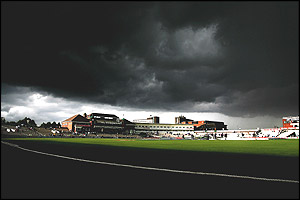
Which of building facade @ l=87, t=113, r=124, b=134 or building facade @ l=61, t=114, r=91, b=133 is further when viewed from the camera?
building facade @ l=87, t=113, r=124, b=134

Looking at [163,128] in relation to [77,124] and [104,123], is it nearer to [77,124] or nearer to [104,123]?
[104,123]

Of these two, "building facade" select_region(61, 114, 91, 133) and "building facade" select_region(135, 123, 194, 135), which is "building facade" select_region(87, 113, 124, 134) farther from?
"building facade" select_region(135, 123, 194, 135)

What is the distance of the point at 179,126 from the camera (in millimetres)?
145125

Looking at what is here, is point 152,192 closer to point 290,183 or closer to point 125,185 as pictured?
point 125,185

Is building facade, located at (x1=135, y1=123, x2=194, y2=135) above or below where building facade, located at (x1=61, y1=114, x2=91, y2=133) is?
below

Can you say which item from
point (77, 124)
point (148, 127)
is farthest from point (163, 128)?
point (77, 124)

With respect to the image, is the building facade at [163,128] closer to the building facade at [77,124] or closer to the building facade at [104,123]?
the building facade at [104,123]

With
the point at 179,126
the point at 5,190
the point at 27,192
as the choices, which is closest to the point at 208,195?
the point at 27,192

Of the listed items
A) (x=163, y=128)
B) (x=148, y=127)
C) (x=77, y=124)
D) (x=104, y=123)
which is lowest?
(x=163, y=128)

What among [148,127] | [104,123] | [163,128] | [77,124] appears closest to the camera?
[77,124]

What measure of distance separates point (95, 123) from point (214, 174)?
114192 mm

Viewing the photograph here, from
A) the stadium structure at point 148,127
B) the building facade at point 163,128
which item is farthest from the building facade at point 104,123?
the building facade at point 163,128

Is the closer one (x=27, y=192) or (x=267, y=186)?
(x=27, y=192)

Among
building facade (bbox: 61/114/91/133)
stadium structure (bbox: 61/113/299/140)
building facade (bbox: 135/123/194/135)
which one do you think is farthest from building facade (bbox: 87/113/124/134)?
building facade (bbox: 135/123/194/135)
